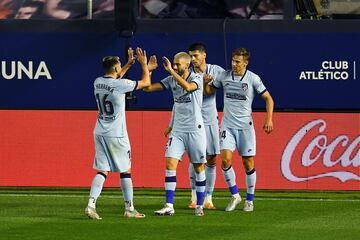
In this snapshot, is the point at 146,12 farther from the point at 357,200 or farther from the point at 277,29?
the point at 357,200

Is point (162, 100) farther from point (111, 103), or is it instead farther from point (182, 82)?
point (111, 103)

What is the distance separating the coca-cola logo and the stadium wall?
0.02 meters

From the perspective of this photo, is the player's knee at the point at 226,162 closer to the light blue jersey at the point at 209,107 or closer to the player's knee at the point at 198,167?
the light blue jersey at the point at 209,107

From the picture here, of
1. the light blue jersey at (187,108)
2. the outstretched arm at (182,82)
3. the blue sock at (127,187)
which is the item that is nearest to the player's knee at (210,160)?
the light blue jersey at (187,108)

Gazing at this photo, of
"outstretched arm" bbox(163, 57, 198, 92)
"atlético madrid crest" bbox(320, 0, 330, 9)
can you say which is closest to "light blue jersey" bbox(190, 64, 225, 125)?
"outstretched arm" bbox(163, 57, 198, 92)

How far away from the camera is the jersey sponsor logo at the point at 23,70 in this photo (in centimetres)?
2544

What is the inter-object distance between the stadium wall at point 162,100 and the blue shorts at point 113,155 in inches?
242

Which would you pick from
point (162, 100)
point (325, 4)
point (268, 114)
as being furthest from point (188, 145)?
point (325, 4)

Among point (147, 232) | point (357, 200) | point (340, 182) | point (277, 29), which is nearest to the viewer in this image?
point (147, 232)

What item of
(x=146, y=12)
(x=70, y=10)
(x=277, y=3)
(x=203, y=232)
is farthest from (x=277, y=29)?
(x=203, y=232)

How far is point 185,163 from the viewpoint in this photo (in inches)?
865

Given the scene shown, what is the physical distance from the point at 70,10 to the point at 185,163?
5.43 m

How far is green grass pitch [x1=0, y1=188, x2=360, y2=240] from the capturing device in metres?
14.0

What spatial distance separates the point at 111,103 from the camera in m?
15.7
